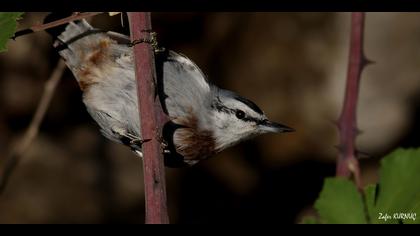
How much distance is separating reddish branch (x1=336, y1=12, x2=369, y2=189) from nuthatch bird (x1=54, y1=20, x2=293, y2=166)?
0.88 metres

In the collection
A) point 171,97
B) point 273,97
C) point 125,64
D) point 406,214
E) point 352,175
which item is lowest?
point 406,214

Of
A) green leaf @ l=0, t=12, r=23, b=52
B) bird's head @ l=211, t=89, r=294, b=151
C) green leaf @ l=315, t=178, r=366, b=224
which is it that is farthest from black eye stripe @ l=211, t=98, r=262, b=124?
green leaf @ l=0, t=12, r=23, b=52

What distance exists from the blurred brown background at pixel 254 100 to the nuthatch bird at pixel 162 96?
6.25ft


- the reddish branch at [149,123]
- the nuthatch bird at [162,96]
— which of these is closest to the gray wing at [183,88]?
the nuthatch bird at [162,96]

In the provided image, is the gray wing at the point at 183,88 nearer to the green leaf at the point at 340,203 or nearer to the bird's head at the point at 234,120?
the bird's head at the point at 234,120

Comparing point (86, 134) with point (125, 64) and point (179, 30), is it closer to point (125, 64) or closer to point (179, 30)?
point (179, 30)

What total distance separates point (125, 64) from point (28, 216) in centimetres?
253

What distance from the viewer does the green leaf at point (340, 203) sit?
1.72 m

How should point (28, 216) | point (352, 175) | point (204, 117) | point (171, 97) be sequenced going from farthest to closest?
point (28, 216)
point (204, 117)
point (171, 97)
point (352, 175)

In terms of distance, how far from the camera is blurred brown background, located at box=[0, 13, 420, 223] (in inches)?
202

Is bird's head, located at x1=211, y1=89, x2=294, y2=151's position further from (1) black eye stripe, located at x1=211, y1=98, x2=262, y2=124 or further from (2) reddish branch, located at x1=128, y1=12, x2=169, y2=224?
(2) reddish branch, located at x1=128, y1=12, x2=169, y2=224

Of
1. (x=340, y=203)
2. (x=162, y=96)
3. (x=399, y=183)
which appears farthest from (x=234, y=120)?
(x=399, y=183)

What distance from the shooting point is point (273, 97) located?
5363 millimetres

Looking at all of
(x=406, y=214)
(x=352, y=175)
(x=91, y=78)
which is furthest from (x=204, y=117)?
(x=406, y=214)
